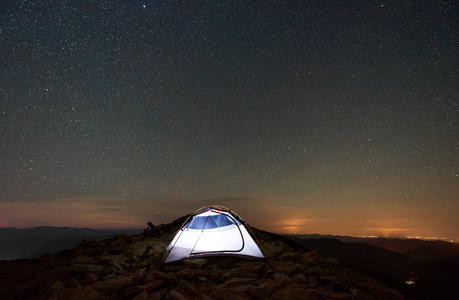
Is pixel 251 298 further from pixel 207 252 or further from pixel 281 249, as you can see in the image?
pixel 281 249

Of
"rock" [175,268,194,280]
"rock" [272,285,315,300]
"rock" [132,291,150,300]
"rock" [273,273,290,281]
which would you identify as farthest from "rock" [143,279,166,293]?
"rock" [273,273,290,281]

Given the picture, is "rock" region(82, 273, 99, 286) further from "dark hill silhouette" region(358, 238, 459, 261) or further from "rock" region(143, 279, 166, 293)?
"dark hill silhouette" region(358, 238, 459, 261)

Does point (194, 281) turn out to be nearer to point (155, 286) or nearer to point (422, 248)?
point (155, 286)

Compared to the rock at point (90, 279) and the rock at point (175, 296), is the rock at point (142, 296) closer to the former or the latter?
the rock at point (175, 296)

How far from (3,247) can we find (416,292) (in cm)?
28691

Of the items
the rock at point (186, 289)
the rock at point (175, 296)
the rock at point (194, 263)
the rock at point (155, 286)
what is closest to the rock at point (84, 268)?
the rock at point (155, 286)

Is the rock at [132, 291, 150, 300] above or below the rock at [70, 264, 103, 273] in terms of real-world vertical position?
below

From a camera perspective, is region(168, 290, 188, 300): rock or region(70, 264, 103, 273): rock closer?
region(168, 290, 188, 300): rock

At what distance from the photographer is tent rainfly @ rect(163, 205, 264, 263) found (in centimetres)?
905

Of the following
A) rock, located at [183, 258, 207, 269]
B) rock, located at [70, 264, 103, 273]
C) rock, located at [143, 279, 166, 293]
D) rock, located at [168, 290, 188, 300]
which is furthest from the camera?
rock, located at [183, 258, 207, 269]

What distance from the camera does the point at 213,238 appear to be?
371 inches

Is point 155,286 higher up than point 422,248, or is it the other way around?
Result: point 155,286

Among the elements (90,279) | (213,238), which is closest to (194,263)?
(213,238)

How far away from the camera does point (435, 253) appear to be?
92.2 meters
